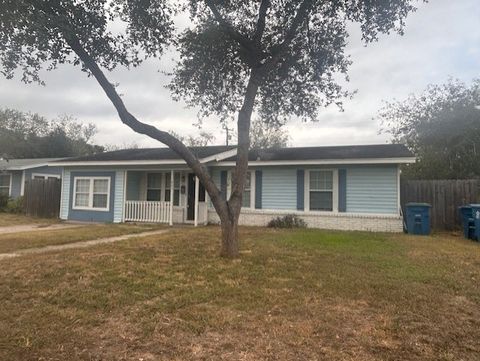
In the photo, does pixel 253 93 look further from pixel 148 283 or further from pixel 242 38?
pixel 148 283

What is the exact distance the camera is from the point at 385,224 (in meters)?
13.6

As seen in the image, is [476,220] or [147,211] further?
[147,211]

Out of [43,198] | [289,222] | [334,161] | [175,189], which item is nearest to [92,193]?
[43,198]

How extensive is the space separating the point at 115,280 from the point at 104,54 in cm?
498

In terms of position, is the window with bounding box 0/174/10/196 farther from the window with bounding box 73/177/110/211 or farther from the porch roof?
the window with bounding box 73/177/110/211

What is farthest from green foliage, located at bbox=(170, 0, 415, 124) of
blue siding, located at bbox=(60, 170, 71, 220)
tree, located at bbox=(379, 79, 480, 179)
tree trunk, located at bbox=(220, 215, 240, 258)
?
tree, located at bbox=(379, 79, 480, 179)

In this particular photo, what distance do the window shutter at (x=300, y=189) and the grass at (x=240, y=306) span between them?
Answer: 6.30m

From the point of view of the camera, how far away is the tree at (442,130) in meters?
22.9

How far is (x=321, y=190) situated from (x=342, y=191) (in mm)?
824

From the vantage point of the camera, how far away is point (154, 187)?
57.3 feet

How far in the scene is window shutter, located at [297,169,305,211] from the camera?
48.4 feet

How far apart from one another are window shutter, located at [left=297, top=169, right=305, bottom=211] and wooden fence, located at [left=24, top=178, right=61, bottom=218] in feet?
38.9

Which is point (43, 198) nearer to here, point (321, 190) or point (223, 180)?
point (223, 180)

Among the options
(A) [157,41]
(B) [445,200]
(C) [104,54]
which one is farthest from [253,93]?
(B) [445,200]
